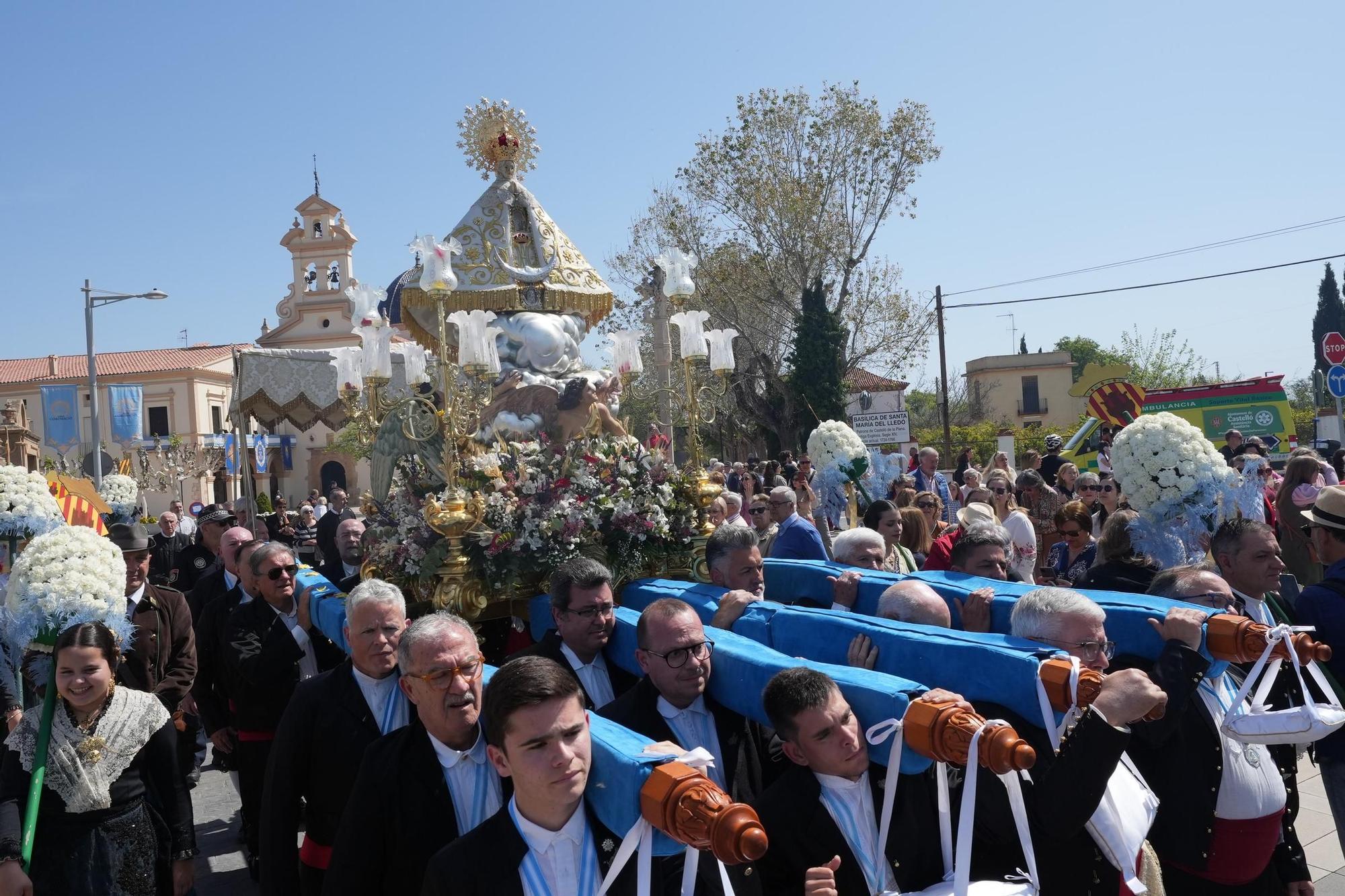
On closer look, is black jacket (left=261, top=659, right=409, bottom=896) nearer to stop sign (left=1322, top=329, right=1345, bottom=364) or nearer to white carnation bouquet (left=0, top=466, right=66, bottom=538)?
white carnation bouquet (left=0, top=466, right=66, bottom=538)

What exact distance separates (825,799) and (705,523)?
3.09 meters

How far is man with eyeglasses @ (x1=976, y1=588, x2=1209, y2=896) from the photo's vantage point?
104 inches

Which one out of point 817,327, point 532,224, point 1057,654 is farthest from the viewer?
point 817,327

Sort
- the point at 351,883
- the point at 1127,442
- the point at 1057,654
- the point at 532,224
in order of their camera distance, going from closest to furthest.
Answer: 1. the point at 1057,654
2. the point at 351,883
3. the point at 1127,442
4. the point at 532,224

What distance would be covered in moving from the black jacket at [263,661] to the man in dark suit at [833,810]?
10.9 ft

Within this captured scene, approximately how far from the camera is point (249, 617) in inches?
230

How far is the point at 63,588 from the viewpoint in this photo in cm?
411

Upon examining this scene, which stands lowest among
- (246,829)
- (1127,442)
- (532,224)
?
(246,829)

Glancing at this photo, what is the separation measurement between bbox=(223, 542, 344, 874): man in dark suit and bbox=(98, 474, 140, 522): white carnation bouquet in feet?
13.6

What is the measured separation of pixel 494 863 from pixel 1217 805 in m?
2.34

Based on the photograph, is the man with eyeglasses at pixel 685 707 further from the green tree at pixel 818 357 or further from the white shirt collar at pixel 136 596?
the green tree at pixel 818 357

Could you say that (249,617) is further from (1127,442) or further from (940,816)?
(1127,442)

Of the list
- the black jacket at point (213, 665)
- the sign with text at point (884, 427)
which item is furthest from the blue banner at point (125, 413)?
the black jacket at point (213, 665)

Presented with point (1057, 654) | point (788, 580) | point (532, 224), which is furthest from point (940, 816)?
point (532, 224)
